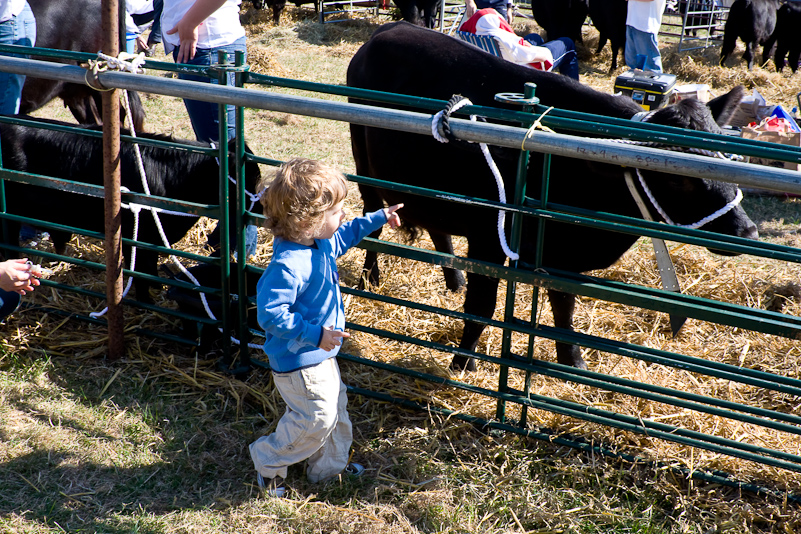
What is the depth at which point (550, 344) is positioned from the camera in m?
3.87

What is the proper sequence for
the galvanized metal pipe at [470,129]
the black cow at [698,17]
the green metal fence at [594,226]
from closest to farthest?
1. the galvanized metal pipe at [470,129]
2. the green metal fence at [594,226]
3. the black cow at [698,17]

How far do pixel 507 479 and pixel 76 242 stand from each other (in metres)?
3.33

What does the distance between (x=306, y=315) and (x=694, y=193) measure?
1617 millimetres

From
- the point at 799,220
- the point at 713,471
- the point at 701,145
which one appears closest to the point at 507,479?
the point at 713,471

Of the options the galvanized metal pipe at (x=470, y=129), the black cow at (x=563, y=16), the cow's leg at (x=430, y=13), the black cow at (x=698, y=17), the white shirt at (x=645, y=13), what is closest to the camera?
the galvanized metal pipe at (x=470, y=129)

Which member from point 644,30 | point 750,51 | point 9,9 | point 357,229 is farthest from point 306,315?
point 750,51

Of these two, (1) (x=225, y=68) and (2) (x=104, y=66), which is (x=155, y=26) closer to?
(2) (x=104, y=66)

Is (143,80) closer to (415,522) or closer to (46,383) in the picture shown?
(46,383)

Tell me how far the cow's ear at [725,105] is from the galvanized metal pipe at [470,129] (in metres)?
1.38

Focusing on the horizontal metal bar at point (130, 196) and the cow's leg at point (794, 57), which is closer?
the horizontal metal bar at point (130, 196)

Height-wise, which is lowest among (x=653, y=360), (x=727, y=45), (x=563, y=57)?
(x=653, y=360)

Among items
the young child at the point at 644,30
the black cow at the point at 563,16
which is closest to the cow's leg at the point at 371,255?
the young child at the point at 644,30

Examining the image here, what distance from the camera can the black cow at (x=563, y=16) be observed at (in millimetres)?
13484

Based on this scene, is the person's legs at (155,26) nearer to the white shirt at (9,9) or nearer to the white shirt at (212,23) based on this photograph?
the white shirt at (9,9)
